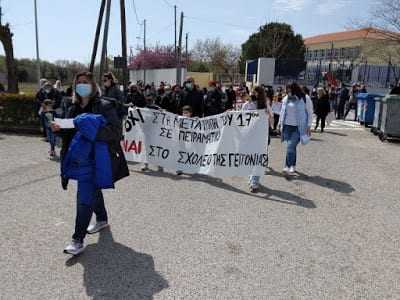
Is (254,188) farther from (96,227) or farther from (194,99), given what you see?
(194,99)

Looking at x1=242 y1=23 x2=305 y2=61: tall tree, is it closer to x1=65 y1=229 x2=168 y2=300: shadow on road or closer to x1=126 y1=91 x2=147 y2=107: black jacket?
x1=126 y1=91 x2=147 y2=107: black jacket

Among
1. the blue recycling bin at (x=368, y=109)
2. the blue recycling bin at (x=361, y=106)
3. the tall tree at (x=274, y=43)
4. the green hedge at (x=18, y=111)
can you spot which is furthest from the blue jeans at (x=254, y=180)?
the tall tree at (x=274, y=43)

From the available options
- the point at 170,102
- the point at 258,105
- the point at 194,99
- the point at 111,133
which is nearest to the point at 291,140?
the point at 258,105

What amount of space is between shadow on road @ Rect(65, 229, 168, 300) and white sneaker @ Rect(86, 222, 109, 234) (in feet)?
0.80

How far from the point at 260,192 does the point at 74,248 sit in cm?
339

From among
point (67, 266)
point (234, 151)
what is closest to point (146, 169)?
point (234, 151)

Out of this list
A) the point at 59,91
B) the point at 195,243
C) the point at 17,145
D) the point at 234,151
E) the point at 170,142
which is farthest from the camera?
the point at 59,91

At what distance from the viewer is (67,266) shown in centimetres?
378

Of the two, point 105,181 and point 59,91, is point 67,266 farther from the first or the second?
point 59,91

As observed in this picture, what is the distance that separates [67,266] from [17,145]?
765 centimetres

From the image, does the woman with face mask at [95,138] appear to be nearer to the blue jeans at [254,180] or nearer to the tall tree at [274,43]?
the blue jeans at [254,180]

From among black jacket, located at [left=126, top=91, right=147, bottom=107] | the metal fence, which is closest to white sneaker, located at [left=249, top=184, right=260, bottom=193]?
black jacket, located at [left=126, top=91, right=147, bottom=107]

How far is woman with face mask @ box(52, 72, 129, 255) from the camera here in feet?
13.1

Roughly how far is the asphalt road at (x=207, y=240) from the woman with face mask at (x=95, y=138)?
33 centimetres
